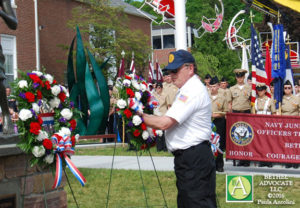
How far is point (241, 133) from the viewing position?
11.6 metres

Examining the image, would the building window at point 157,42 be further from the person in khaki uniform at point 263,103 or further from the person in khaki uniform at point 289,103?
the person in khaki uniform at point 289,103

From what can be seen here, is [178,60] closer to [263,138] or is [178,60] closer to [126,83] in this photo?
[126,83]

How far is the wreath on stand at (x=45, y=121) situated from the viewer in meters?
6.01

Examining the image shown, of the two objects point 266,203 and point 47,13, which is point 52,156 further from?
point 47,13

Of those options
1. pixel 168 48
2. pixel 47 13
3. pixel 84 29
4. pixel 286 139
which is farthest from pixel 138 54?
pixel 168 48

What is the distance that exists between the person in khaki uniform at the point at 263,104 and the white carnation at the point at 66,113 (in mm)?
6639

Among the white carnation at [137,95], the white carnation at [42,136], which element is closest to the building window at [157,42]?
the white carnation at [137,95]

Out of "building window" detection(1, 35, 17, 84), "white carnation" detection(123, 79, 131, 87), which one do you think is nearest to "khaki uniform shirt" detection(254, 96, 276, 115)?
"white carnation" detection(123, 79, 131, 87)

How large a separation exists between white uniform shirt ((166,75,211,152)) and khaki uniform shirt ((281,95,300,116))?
7584mm

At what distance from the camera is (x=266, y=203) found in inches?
345

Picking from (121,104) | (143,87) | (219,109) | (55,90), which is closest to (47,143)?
(55,90)

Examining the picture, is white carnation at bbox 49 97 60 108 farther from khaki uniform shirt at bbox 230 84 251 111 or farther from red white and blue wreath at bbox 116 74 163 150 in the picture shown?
khaki uniform shirt at bbox 230 84 251 111

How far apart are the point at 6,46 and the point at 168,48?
37037 mm

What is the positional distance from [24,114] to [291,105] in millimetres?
8048
